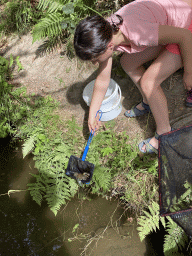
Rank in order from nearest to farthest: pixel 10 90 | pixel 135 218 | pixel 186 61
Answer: pixel 186 61 → pixel 135 218 → pixel 10 90

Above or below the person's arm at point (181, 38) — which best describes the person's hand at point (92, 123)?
below

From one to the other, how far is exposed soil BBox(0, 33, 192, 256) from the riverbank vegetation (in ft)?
0.44

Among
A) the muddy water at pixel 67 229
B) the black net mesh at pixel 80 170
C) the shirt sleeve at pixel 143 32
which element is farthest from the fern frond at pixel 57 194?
the shirt sleeve at pixel 143 32

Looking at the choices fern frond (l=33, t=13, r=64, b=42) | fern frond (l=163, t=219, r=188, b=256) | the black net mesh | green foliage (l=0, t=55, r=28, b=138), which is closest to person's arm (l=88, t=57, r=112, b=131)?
the black net mesh

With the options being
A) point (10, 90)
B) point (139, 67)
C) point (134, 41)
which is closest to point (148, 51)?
point (139, 67)

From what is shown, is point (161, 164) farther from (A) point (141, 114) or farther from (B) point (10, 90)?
(B) point (10, 90)

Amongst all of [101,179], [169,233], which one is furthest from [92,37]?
[169,233]

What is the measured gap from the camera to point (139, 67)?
8.87ft

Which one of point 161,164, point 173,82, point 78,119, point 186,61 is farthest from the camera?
point 78,119

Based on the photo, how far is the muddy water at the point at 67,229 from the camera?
2617 mm

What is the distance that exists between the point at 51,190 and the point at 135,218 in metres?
1.00

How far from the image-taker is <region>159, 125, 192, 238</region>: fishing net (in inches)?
72.5

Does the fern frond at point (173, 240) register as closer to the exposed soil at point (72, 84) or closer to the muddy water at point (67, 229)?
the muddy water at point (67, 229)

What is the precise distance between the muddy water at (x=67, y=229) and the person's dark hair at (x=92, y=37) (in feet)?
5.59
